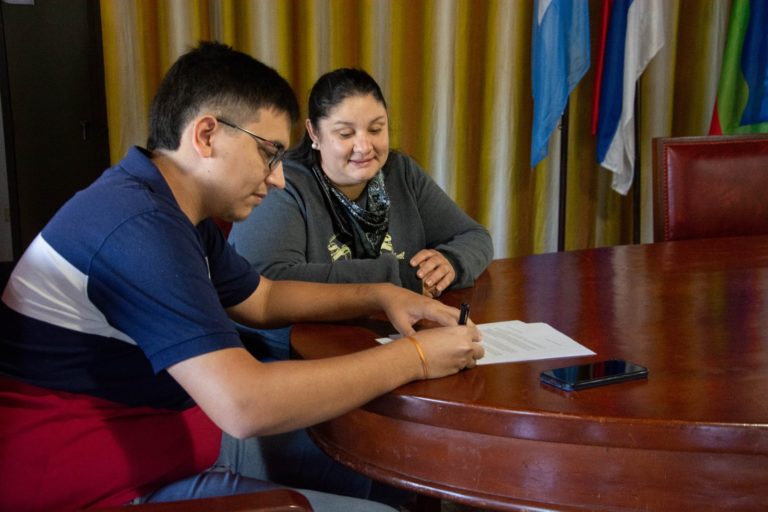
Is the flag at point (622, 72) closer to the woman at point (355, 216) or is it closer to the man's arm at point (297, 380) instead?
the woman at point (355, 216)

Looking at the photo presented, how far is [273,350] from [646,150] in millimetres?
2428

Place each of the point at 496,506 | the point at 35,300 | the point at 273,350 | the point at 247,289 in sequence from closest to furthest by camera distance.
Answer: the point at 496,506 → the point at 35,300 → the point at 247,289 → the point at 273,350

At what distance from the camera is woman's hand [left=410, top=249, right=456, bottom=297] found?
5.86 ft

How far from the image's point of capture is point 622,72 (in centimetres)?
346

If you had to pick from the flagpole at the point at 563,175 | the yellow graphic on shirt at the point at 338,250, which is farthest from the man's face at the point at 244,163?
the flagpole at the point at 563,175

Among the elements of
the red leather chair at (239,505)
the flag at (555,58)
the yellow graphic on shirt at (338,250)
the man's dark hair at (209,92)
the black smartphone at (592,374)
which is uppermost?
the flag at (555,58)

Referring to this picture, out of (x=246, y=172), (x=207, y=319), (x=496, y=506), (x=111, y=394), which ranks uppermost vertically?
(x=246, y=172)

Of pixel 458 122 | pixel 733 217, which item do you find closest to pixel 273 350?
pixel 733 217

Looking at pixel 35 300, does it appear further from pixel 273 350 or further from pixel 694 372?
pixel 694 372

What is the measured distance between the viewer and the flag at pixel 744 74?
343 cm

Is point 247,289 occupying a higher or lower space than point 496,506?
higher

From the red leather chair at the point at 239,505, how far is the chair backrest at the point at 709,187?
70.6 inches

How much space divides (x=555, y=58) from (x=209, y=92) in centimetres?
235

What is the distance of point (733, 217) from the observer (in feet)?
8.20
